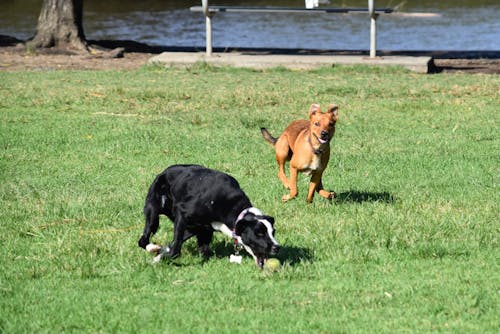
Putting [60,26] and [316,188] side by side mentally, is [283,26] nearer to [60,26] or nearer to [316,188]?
[60,26]

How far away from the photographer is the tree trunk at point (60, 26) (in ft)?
72.8

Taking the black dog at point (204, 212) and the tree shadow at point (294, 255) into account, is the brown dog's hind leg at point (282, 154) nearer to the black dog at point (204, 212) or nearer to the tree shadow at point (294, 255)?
the tree shadow at point (294, 255)

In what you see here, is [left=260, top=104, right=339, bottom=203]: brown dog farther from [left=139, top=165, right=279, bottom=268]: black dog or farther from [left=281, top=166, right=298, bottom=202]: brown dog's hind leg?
[left=139, top=165, right=279, bottom=268]: black dog

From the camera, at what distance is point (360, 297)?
258 inches

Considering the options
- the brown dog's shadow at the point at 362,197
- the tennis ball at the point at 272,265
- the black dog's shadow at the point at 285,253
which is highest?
the tennis ball at the point at 272,265

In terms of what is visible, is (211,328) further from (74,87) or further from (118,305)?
(74,87)

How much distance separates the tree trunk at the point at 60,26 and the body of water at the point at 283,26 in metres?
5.11

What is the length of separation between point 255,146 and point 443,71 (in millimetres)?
8848

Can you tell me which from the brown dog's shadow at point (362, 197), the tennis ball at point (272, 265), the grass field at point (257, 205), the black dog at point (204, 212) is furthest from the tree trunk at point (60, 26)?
the tennis ball at point (272, 265)

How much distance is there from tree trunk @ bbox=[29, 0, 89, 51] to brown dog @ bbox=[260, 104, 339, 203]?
13680 millimetres

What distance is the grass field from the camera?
632cm

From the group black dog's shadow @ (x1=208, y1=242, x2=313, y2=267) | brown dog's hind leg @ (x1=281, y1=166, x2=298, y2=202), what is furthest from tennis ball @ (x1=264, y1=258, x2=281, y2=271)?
brown dog's hind leg @ (x1=281, y1=166, x2=298, y2=202)

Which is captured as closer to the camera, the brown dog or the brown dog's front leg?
the brown dog

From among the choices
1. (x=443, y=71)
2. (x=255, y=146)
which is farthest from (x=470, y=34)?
(x=255, y=146)
